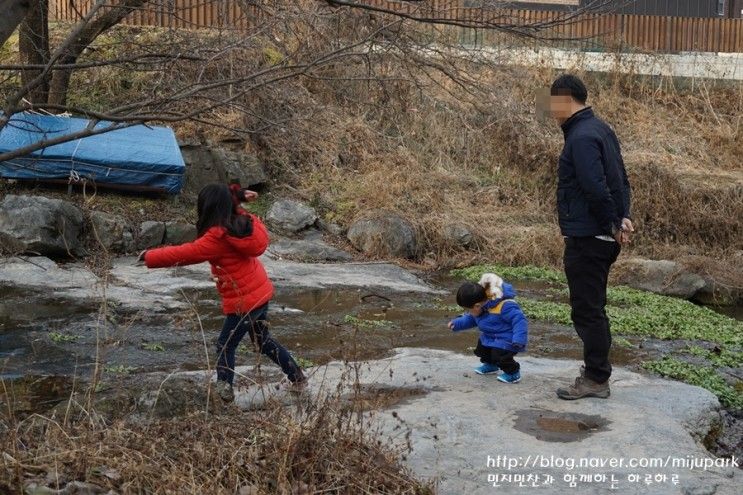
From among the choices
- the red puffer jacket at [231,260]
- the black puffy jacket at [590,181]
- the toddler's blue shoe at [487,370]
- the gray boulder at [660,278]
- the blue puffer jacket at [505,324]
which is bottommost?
the gray boulder at [660,278]

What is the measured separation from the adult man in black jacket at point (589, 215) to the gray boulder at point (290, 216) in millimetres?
8941

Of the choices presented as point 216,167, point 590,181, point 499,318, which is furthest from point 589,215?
point 216,167

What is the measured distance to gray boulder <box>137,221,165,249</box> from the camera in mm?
13148

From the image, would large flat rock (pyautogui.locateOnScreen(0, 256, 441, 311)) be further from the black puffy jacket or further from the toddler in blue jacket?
the black puffy jacket

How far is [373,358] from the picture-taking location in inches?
305

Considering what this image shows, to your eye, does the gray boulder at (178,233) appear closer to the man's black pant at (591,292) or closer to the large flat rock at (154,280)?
the large flat rock at (154,280)

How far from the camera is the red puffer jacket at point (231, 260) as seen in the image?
6.10 m

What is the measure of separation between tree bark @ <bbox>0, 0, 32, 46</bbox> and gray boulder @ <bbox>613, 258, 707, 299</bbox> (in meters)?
10.7

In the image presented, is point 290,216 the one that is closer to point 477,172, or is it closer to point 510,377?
point 477,172

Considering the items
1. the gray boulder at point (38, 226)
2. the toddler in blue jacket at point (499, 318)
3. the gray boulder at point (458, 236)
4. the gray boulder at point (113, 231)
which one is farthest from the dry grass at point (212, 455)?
the gray boulder at point (458, 236)

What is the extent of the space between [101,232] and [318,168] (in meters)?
5.16

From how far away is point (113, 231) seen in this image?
509 inches

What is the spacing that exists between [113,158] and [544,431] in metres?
9.29

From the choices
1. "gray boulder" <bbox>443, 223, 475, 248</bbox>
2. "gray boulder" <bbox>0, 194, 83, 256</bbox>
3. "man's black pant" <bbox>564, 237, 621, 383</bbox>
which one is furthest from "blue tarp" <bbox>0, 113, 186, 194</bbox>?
"man's black pant" <bbox>564, 237, 621, 383</bbox>
